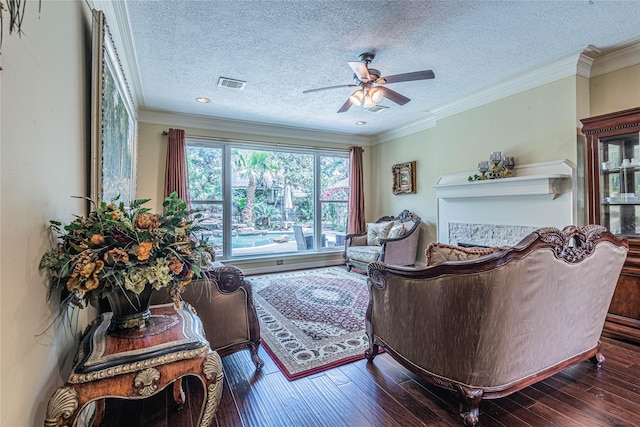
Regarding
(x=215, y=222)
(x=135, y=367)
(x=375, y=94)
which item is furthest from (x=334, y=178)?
(x=135, y=367)

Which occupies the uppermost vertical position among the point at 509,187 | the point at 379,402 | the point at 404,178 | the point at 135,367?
the point at 404,178

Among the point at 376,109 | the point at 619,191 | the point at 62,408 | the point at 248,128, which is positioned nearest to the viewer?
the point at 62,408

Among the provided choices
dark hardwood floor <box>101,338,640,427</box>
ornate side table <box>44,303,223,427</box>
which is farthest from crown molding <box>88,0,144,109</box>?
dark hardwood floor <box>101,338,640,427</box>

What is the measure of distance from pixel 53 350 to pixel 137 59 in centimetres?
288

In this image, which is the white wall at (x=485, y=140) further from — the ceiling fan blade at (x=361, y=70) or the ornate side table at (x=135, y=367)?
the ornate side table at (x=135, y=367)

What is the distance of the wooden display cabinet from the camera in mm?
2645

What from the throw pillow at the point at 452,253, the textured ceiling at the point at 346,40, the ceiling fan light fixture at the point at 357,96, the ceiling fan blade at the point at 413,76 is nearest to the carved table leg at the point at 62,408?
the throw pillow at the point at 452,253

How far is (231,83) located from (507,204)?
12.1ft

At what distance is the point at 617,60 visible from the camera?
305cm

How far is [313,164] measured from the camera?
609 cm

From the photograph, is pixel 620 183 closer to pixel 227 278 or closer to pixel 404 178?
pixel 404 178

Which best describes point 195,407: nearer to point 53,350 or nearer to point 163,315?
point 163,315

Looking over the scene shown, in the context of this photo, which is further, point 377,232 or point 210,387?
point 377,232

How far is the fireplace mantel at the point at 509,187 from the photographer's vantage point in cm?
325
